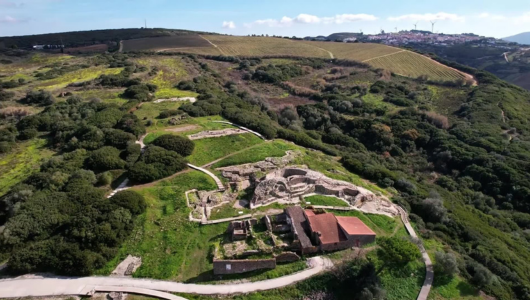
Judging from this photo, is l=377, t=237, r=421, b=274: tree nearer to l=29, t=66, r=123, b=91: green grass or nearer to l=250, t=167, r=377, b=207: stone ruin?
l=250, t=167, r=377, b=207: stone ruin

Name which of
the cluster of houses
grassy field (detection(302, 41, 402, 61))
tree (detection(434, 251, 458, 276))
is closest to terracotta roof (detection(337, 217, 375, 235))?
the cluster of houses

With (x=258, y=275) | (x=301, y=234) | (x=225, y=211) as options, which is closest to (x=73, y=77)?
(x=225, y=211)

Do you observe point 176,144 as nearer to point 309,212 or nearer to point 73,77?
point 309,212

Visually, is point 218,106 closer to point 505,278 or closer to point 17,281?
point 17,281

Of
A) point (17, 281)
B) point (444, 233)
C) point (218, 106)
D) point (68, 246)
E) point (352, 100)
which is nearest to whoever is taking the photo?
point (17, 281)

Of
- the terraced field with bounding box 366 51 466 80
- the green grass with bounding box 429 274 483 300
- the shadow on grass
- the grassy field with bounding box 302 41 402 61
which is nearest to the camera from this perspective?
the shadow on grass

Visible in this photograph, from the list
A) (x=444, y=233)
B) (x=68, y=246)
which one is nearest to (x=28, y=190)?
(x=68, y=246)
